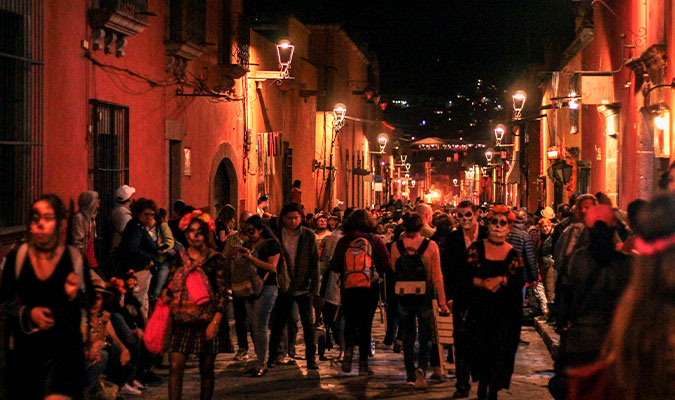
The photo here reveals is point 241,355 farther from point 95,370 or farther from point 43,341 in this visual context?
point 43,341

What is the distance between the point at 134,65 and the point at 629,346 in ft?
45.6

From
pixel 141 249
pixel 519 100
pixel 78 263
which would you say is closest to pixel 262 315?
pixel 141 249

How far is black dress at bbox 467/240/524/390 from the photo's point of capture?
9.14m

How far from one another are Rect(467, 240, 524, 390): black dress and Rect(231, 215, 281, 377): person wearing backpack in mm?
3012

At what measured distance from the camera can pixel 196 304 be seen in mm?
8414

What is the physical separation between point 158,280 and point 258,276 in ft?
6.18

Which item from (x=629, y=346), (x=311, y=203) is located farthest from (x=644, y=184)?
(x=311, y=203)

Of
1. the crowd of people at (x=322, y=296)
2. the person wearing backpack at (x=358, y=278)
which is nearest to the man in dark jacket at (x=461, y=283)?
the crowd of people at (x=322, y=296)

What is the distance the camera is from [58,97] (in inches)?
509

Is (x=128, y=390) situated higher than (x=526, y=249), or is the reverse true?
(x=526, y=249)

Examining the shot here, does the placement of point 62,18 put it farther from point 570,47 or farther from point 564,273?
point 570,47

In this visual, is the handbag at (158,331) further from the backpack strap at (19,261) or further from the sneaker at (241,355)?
the sneaker at (241,355)

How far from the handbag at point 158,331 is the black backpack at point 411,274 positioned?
306 centimetres

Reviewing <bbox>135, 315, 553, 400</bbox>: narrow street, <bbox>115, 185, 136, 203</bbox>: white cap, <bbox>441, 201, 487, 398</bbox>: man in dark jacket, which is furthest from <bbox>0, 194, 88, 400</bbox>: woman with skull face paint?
<bbox>115, 185, 136, 203</bbox>: white cap
